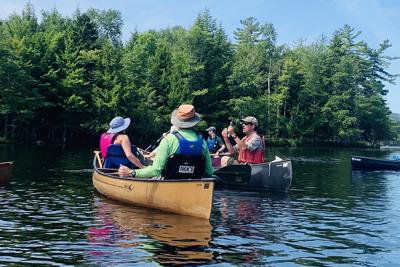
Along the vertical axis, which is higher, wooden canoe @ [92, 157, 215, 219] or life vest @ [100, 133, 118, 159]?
life vest @ [100, 133, 118, 159]

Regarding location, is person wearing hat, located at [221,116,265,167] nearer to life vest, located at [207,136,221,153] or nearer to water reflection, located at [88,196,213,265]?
life vest, located at [207,136,221,153]

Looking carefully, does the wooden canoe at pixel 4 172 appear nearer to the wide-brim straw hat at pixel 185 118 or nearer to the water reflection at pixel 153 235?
the water reflection at pixel 153 235

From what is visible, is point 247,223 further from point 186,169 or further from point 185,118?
point 185,118

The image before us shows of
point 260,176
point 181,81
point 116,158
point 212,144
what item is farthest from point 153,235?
point 181,81

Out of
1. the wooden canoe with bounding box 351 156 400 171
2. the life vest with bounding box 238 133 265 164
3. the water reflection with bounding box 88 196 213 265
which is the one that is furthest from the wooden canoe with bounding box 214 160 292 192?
the wooden canoe with bounding box 351 156 400 171

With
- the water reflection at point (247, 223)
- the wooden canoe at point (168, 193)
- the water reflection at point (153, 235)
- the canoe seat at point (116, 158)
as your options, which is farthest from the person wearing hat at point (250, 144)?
the water reflection at point (153, 235)

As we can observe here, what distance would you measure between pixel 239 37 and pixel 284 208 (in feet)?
262

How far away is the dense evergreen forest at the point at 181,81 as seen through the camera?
54.6m

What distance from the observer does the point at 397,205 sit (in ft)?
55.4

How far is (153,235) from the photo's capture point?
10312 millimetres

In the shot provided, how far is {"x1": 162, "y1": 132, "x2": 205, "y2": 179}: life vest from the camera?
11.3 m

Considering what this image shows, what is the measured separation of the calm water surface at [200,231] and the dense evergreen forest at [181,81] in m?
37.6

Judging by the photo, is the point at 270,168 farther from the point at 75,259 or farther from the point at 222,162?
the point at 75,259

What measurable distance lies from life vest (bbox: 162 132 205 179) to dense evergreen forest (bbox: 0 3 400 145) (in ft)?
134
